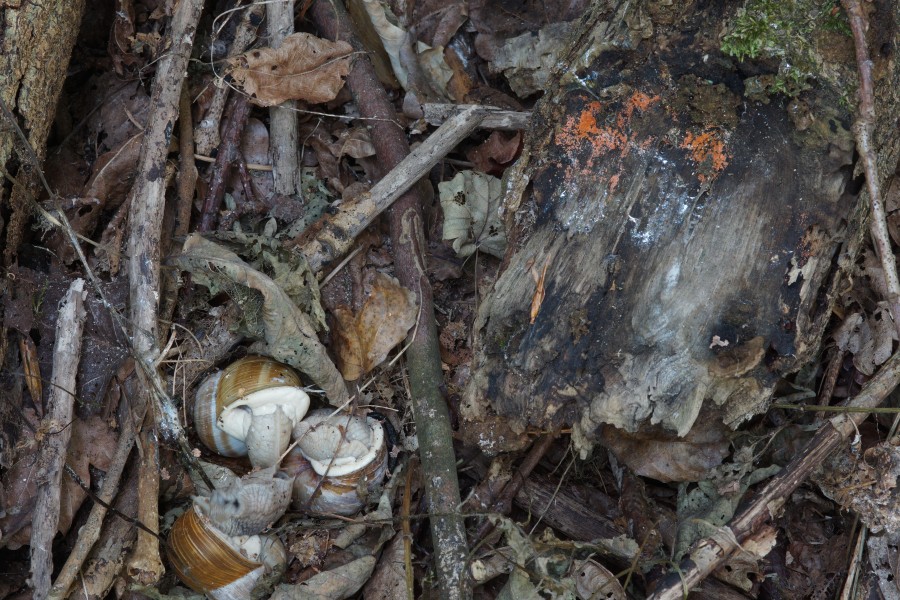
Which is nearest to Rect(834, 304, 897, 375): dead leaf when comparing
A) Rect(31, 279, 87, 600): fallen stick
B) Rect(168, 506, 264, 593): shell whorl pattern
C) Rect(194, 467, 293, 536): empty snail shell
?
Rect(194, 467, 293, 536): empty snail shell

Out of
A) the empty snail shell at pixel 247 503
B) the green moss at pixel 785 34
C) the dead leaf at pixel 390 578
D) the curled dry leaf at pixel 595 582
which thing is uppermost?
the green moss at pixel 785 34

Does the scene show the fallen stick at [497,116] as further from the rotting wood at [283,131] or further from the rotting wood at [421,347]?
the rotting wood at [283,131]

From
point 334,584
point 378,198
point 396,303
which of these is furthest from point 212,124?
point 334,584

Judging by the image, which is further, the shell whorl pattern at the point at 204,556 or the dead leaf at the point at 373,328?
the dead leaf at the point at 373,328

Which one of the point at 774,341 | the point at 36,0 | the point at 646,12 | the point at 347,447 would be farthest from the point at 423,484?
the point at 36,0

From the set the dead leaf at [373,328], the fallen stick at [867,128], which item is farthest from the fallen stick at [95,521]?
the fallen stick at [867,128]

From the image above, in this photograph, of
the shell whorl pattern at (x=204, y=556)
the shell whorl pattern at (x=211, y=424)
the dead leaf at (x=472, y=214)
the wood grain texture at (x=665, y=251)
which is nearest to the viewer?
the wood grain texture at (x=665, y=251)

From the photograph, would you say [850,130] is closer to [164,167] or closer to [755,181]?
[755,181]
